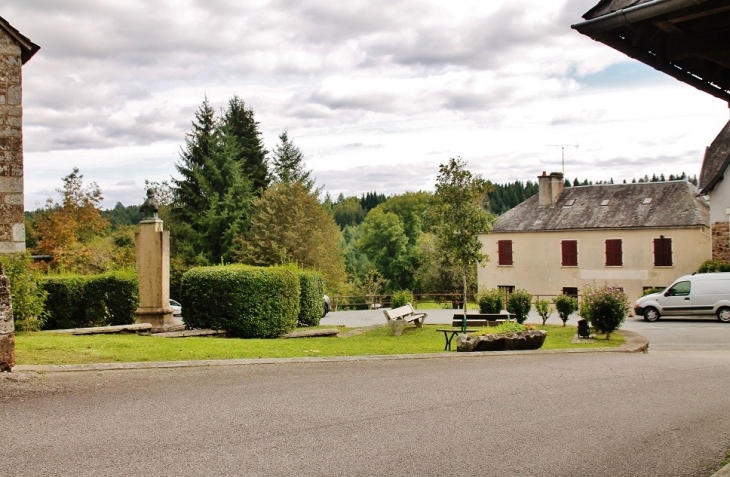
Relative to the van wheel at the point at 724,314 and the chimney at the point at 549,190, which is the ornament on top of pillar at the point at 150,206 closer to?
the van wheel at the point at 724,314

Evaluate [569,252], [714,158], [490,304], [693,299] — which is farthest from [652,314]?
[569,252]

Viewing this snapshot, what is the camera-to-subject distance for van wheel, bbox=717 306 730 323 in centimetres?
2894

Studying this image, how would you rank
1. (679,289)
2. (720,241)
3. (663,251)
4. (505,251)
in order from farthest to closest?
(505,251) → (663,251) → (720,241) → (679,289)

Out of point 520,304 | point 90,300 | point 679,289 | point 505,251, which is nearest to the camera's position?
point 90,300

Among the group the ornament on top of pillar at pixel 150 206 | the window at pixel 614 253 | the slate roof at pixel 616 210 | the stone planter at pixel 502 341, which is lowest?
the stone planter at pixel 502 341

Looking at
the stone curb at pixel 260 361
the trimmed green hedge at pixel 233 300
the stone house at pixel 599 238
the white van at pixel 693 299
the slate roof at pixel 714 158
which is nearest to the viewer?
the stone curb at pixel 260 361

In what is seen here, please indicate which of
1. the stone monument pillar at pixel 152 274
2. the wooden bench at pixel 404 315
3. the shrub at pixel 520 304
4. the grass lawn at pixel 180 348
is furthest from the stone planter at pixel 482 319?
the stone monument pillar at pixel 152 274

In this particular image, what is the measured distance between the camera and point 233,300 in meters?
17.9

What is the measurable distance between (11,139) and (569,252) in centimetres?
3838

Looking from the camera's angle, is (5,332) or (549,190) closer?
(5,332)

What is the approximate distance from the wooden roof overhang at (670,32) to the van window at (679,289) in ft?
83.3

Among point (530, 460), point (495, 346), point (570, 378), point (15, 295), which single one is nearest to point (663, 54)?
point (530, 460)

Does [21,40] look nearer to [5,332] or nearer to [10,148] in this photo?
[10,148]

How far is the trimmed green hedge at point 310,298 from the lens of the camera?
2302 cm
